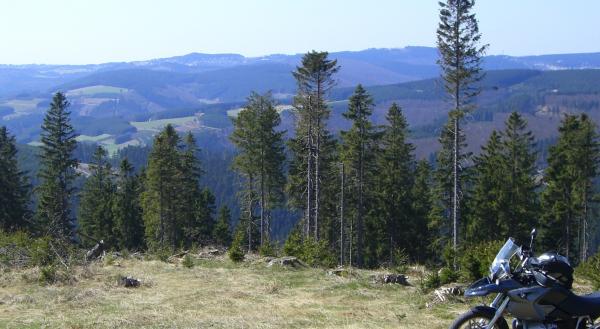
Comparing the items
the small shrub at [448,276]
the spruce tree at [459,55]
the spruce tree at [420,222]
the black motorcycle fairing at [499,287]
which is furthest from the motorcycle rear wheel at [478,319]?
the spruce tree at [420,222]

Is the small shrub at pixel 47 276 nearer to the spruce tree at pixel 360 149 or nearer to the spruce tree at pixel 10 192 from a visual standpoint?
the spruce tree at pixel 360 149

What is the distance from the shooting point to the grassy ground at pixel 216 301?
10.5m

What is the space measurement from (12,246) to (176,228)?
2599 cm

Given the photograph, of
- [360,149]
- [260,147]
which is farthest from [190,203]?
[360,149]

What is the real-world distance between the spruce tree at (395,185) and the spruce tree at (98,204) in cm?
Answer: 2383

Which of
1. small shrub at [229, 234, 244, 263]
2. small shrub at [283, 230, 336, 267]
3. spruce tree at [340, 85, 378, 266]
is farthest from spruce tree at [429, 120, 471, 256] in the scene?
small shrub at [229, 234, 244, 263]

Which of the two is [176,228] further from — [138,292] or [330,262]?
[138,292]

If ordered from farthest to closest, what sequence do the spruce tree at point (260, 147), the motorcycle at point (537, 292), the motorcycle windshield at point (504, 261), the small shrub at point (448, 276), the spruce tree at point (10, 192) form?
the spruce tree at point (10, 192) → the spruce tree at point (260, 147) → the small shrub at point (448, 276) → the motorcycle windshield at point (504, 261) → the motorcycle at point (537, 292)

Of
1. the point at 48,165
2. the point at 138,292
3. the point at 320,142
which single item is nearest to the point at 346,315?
the point at 138,292

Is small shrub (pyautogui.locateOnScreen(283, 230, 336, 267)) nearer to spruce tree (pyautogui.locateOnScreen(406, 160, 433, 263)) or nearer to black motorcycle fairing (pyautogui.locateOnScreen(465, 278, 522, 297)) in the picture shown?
black motorcycle fairing (pyautogui.locateOnScreen(465, 278, 522, 297))

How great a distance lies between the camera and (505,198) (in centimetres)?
3697

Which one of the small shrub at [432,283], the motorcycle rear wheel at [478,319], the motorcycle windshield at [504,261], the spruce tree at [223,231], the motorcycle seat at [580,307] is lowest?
the spruce tree at [223,231]

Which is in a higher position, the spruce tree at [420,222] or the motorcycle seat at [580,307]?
the motorcycle seat at [580,307]

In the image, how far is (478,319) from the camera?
722cm
